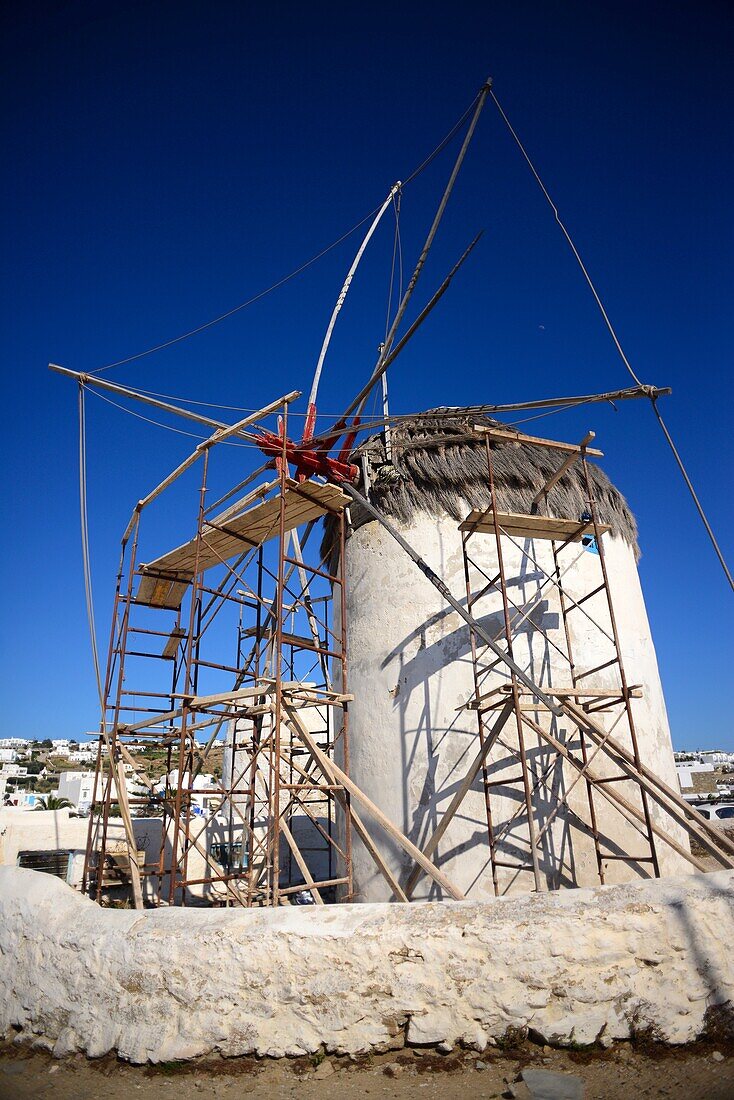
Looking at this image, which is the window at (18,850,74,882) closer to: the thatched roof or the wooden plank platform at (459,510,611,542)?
the thatched roof

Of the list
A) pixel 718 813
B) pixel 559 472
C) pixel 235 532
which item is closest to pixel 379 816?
pixel 235 532

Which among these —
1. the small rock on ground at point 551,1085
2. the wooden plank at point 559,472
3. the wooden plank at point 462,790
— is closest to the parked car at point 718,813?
the wooden plank at point 462,790

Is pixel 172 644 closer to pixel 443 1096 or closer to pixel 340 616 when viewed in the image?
pixel 340 616

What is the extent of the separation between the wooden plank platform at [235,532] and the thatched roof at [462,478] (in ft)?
3.49

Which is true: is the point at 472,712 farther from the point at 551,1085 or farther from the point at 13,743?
the point at 13,743

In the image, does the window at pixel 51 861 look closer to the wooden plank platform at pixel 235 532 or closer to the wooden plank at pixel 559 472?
the wooden plank platform at pixel 235 532

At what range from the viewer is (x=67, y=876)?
14273mm

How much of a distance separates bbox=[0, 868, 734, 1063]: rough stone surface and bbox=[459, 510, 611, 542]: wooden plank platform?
5486 mm

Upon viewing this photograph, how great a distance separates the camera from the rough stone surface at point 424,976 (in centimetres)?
445

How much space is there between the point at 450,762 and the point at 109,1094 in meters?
5.86

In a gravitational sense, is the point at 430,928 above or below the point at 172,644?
below

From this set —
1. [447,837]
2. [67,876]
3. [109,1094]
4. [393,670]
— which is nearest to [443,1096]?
[109,1094]

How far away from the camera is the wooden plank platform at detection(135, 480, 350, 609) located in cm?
1013

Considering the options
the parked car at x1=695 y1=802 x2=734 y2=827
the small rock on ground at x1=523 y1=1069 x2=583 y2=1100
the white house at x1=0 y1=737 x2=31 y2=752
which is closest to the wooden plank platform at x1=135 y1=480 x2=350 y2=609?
the small rock on ground at x1=523 y1=1069 x2=583 y2=1100
